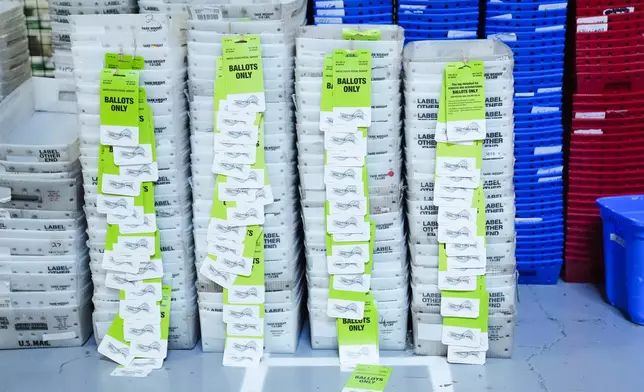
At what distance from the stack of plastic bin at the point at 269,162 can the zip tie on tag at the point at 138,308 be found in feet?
1.09

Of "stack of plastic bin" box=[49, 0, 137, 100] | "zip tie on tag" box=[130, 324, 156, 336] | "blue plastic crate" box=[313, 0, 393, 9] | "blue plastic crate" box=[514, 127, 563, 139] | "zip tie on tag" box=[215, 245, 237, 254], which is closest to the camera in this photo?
"zip tie on tag" box=[215, 245, 237, 254]

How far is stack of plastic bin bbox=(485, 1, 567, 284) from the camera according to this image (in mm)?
5570

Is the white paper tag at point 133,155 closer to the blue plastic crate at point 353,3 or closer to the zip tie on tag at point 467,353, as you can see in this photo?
the blue plastic crate at point 353,3

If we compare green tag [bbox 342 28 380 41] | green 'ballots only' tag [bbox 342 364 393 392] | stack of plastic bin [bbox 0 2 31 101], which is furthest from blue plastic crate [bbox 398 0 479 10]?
stack of plastic bin [bbox 0 2 31 101]

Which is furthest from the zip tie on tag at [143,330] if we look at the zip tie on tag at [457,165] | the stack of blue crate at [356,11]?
the stack of blue crate at [356,11]

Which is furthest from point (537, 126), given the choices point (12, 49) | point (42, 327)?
point (12, 49)

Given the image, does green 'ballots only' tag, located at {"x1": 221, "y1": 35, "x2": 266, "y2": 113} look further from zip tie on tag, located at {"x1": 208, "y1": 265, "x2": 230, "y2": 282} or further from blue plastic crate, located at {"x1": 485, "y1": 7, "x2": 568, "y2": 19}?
blue plastic crate, located at {"x1": 485, "y1": 7, "x2": 568, "y2": 19}

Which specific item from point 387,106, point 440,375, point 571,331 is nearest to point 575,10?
point 387,106

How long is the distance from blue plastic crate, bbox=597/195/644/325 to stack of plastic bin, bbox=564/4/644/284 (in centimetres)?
28

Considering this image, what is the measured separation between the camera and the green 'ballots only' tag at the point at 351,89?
4.68 m

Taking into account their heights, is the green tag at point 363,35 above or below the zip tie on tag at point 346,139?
above

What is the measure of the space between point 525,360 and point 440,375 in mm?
575

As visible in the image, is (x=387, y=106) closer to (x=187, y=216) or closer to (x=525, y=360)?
(x=187, y=216)

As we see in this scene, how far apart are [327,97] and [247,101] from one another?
1.53 feet
